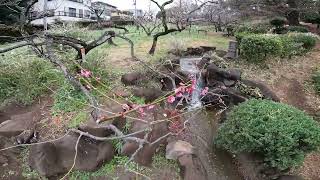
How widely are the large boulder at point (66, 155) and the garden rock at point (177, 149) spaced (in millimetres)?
967

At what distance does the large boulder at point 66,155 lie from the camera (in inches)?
195

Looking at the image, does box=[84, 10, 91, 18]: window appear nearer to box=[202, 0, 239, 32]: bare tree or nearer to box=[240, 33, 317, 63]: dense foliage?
box=[202, 0, 239, 32]: bare tree

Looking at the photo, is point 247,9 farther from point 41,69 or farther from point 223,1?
point 41,69

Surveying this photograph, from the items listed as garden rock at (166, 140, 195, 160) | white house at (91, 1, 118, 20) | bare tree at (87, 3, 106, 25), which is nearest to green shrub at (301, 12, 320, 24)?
bare tree at (87, 3, 106, 25)

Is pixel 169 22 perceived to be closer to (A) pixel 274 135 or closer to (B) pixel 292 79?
(B) pixel 292 79

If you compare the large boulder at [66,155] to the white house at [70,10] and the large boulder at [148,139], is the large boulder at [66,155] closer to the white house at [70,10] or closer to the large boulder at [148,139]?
the large boulder at [148,139]

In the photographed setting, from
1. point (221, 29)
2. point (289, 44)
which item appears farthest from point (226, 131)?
point (221, 29)

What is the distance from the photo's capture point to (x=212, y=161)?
18.7 feet

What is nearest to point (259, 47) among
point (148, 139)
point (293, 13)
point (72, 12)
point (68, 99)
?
point (148, 139)

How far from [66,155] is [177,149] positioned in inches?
71.6

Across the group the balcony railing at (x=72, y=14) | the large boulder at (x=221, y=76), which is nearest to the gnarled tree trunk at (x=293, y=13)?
the large boulder at (x=221, y=76)

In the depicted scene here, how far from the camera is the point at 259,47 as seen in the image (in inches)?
364

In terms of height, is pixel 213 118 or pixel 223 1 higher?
pixel 223 1

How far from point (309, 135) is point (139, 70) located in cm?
393
